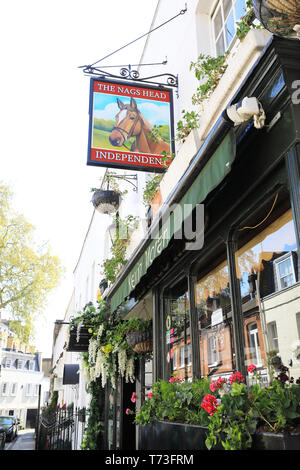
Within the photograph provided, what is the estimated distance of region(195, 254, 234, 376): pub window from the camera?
3.81 metres

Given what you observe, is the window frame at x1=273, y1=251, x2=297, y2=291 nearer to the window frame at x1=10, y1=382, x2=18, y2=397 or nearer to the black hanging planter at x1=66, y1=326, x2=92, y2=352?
the black hanging planter at x1=66, y1=326, x2=92, y2=352

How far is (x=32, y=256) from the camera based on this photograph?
739 inches

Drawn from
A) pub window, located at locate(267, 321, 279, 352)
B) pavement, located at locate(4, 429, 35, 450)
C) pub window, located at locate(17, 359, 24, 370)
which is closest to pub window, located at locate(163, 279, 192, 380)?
pub window, located at locate(267, 321, 279, 352)

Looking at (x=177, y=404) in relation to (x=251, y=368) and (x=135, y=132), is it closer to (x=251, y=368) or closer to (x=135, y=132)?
(x=251, y=368)

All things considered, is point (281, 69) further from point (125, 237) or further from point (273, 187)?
point (125, 237)

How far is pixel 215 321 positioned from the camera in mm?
4094

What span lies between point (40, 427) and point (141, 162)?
14.6 meters

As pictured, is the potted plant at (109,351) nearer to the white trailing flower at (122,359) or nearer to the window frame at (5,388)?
the white trailing flower at (122,359)

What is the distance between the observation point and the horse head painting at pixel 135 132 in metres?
6.11

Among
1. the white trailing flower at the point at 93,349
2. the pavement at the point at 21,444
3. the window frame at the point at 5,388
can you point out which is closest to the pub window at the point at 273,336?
the white trailing flower at the point at 93,349

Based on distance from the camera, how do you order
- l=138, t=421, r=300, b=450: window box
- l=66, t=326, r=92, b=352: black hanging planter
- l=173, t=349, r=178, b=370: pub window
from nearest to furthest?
l=138, t=421, r=300, b=450: window box → l=173, t=349, r=178, b=370: pub window → l=66, t=326, r=92, b=352: black hanging planter

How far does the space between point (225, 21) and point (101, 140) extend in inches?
95.3

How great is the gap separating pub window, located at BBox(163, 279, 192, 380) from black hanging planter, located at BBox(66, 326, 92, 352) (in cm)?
416
